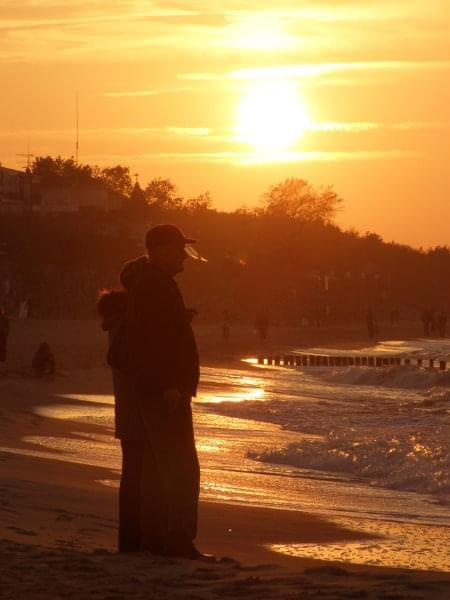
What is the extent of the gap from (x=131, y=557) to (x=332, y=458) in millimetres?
8232

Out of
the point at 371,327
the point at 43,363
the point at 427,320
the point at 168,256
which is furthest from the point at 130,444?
the point at 427,320

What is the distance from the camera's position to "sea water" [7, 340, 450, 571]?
365 inches

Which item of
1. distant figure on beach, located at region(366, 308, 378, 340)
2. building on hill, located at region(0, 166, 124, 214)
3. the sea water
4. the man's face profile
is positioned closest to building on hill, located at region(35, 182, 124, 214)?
building on hill, located at region(0, 166, 124, 214)

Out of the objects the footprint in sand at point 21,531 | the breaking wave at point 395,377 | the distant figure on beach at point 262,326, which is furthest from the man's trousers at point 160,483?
the distant figure on beach at point 262,326

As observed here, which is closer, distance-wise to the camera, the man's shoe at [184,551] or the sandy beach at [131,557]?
the sandy beach at [131,557]

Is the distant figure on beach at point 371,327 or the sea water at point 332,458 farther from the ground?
the distant figure on beach at point 371,327

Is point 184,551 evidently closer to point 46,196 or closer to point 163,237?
point 163,237

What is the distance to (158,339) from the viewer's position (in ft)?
23.4

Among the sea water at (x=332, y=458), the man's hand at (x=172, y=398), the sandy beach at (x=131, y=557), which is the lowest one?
the sea water at (x=332, y=458)

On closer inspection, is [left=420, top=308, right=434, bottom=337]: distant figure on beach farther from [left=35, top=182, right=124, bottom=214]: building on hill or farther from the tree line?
[left=35, top=182, right=124, bottom=214]: building on hill

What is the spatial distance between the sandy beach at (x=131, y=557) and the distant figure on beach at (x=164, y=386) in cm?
29

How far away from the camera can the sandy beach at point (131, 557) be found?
6191mm

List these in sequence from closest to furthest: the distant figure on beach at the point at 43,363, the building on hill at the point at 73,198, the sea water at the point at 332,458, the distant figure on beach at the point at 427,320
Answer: the sea water at the point at 332,458
the distant figure on beach at the point at 43,363
the distant figure on beach at the point at 427,320
the building on hill at the point at 73,198

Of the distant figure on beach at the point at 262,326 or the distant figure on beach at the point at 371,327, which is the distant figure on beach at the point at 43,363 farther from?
the distant figure on beach at the point at 371,327
